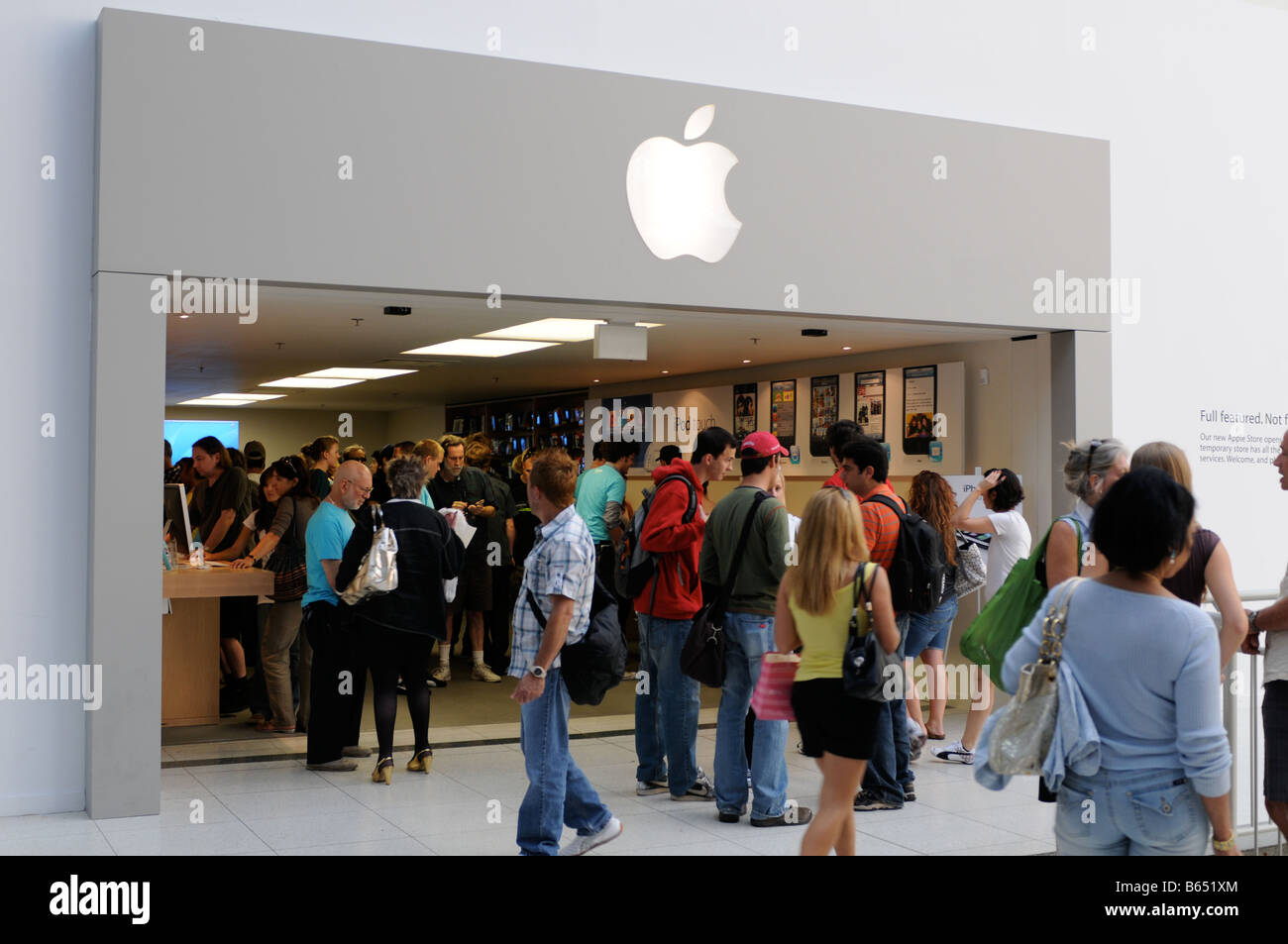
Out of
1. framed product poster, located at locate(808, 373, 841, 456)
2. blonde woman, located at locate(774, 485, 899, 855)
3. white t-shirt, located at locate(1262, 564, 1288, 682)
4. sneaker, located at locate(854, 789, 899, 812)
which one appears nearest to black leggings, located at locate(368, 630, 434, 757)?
sneaker, located at locate(854, 789, 899, 812)

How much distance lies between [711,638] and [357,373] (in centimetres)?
733

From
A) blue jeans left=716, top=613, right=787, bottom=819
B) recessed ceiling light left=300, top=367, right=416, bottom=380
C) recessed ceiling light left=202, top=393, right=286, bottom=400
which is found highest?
recessed ceiling light left=202, top=393, right=286, bottom=400

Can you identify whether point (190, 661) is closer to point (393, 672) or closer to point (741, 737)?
point (393, 672)

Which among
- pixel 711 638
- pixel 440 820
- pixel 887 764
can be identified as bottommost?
pixel 440 820

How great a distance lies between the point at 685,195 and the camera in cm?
638

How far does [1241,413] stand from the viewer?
8234mm

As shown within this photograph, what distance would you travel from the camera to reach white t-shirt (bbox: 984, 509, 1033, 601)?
664 cm

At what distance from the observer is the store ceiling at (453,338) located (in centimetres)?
650

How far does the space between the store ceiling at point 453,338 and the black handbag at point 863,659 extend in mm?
2867

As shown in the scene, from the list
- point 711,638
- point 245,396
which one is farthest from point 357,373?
point 711,638

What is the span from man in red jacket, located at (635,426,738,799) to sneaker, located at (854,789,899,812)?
66cm

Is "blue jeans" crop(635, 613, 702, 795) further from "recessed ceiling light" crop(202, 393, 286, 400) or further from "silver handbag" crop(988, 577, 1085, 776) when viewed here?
"recessed ceiling light" crop(202, 393, 286, 400)

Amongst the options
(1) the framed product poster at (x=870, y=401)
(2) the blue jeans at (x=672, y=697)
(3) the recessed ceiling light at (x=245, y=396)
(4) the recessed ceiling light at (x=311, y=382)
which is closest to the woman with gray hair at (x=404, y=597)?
(2) the blue jeans at (x=672, y=697)

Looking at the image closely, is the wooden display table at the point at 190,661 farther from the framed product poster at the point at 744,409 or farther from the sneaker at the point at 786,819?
the framed product poster at the point at 744,409
